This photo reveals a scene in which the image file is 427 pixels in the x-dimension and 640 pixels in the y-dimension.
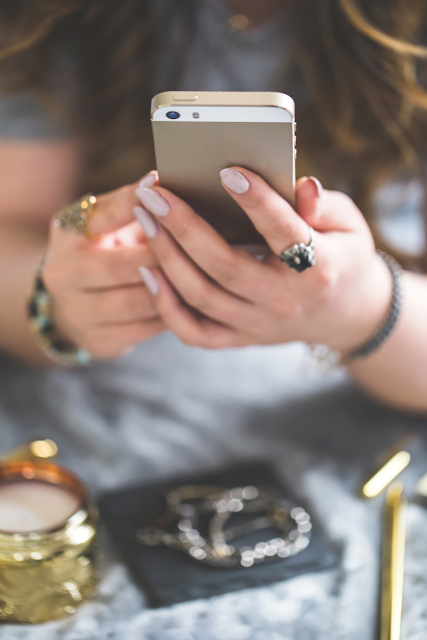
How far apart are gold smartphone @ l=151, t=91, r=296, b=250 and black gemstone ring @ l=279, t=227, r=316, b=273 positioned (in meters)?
0.03

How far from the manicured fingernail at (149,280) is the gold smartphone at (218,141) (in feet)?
0.26

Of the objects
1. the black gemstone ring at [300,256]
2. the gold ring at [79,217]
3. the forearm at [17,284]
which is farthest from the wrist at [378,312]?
the forearm at [17,284]

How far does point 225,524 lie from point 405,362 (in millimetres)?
257

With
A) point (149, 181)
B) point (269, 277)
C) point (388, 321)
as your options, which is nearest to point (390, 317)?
point (388, 321)

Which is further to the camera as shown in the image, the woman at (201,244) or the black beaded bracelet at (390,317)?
the black beaded bracelet at (390,317)

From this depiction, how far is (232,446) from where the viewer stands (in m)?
0.63

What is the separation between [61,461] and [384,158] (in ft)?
1.72

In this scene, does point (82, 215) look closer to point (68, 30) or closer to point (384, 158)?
point (68, 30)

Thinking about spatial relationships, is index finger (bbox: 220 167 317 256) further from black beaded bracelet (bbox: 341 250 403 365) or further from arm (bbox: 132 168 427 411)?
black beaded bracelet (bbox: 341 250 403 365)

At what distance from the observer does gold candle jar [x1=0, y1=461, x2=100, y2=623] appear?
41 centimetres

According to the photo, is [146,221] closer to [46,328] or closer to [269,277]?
[269,277]

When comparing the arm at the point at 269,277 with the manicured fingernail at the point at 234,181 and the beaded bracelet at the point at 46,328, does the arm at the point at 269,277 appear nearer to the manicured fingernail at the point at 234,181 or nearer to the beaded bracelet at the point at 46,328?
the manicured fingernail at the point at 234,181

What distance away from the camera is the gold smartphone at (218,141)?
0.35m

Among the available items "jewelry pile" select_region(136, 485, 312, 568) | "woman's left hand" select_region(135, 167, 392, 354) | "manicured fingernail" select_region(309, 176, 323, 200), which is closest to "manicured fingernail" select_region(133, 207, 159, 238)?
"woman's left hand" select_region(135, 167, 392, 354)
